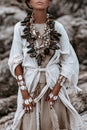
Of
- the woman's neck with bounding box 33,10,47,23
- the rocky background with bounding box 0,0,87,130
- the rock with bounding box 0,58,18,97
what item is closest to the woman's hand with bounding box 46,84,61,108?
the woman's neck with bounding box 33,10,47,23

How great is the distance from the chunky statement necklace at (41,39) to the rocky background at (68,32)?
1.53 meters

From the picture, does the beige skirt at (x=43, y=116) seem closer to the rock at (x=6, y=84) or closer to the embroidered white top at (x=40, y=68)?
the embroidered white top at (x=40, y=68)

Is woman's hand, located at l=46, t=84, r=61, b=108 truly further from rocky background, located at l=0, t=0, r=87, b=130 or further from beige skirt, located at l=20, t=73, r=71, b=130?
rocky background, located at l=0, t=0, r=87, b=130

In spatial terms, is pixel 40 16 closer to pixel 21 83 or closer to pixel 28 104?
pixel 21 83

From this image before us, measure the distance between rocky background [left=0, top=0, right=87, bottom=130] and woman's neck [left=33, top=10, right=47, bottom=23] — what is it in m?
1.67

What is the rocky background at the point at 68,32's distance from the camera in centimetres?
636

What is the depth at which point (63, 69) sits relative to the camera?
420 cm

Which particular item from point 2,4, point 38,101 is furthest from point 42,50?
point 2,4

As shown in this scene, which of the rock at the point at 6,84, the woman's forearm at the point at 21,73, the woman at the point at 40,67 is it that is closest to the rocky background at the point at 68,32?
the rock at the point at 6,84

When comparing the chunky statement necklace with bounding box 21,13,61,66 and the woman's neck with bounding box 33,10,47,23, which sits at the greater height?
the woman's neck with bounding box 33,10,47,23

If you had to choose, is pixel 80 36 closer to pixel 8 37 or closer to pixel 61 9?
pixel 8 37

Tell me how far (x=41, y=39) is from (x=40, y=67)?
0.25 m

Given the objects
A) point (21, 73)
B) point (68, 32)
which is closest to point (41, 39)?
point (21, 73)

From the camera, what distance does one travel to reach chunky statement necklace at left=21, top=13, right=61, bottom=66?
4.17 m
